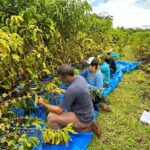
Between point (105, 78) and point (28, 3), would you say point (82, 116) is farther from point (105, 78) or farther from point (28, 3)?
point (105, 78)

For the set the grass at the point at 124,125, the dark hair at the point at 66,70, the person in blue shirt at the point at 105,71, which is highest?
the dark hair at the point at 66,70

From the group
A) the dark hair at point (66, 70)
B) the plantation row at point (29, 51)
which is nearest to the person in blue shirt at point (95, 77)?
the plantation row at point (29, 51)

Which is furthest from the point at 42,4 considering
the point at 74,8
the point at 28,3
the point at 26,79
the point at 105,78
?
the point at 105,78

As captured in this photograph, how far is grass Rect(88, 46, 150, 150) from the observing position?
4.04 meters

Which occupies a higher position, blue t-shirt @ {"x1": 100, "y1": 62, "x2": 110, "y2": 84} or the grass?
blue t-shirt @ {"x1": 100, "y1": 62, "x2": 110, "y2": 84}

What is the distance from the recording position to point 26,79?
139 inches

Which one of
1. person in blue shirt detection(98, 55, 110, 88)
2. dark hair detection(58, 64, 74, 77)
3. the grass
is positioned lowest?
the grass

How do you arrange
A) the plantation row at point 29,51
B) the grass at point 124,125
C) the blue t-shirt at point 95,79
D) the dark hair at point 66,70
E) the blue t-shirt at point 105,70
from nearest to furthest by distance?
the plantation row at point 29,51 → the dark hair at point 66,70 → the grass at point 124,125 → the blue t-shirt at point 95,79 → the blue t-shirt at point 105,70

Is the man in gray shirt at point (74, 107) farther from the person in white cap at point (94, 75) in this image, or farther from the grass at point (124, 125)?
the person in white cap at point (94, 75)

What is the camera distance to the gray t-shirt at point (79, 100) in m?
3.58

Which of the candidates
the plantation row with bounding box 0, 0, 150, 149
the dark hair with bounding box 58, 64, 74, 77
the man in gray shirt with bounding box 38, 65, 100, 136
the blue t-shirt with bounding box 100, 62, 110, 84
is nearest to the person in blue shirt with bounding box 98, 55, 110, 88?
the blue t-shirt with bounding box 100, 62, 110, 84

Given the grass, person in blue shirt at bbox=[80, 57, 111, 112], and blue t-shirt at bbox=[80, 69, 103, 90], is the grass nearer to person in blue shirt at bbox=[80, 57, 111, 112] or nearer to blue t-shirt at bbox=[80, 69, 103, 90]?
person in blue shirt at bbox=[80, 57, 111, 112]

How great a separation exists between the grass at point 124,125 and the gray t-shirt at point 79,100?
43cm

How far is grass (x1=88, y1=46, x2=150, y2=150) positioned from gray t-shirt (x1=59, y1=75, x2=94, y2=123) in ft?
1.40
